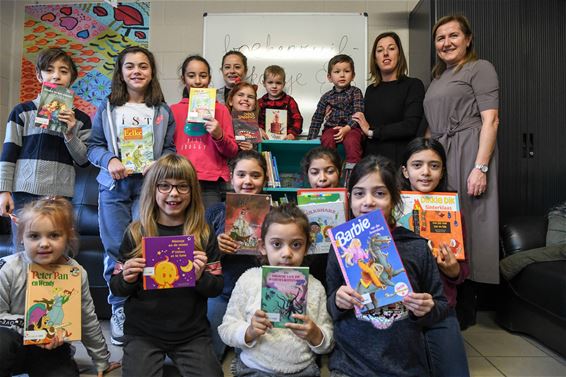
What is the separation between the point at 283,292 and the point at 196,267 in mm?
440

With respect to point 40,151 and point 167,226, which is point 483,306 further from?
point 40,151

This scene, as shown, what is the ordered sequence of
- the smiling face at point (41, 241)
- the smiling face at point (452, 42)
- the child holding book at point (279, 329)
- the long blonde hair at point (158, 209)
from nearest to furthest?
the child holding book at point (279, 329) → the smiling face at point (41, 241) → the long blonde hair at point (158, 209) → the smiling face at point (452, 42)

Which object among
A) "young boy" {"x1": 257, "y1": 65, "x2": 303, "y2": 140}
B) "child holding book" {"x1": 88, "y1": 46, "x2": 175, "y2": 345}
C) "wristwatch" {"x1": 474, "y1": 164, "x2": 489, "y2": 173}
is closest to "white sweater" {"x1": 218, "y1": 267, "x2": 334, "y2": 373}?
"child holding book" {"x1": 88, "y1": 46, "x2": 175, "y2": 345}

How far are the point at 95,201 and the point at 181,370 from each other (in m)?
2.12

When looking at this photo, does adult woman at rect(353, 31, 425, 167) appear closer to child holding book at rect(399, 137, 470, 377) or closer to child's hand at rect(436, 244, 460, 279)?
child holding book at rect(399, 137, 470, 377)

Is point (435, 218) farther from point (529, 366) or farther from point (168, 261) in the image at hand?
point (168, 261)

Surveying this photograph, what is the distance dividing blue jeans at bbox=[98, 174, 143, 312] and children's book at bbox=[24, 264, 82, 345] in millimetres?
466

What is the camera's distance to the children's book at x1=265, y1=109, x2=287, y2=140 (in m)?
3.20

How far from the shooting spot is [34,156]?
87.0 inches

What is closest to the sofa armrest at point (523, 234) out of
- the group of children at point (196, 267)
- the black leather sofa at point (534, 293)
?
the black leather sofa at point (534, 293)

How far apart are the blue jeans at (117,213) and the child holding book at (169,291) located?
0.41 metres

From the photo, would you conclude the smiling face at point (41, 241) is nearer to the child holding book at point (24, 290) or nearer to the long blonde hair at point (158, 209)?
the child holding book at point (24, 290)

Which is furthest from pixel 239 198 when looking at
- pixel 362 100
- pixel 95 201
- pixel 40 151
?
pixel 95 201

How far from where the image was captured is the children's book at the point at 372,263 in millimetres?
1401
